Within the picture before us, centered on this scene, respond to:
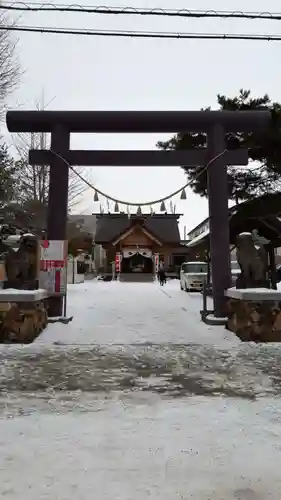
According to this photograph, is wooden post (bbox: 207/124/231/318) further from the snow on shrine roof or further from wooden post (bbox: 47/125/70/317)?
the snow on shrine roof

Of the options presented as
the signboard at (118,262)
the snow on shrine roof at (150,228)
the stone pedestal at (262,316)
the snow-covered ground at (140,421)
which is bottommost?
the snow-covered ground at (140,421)

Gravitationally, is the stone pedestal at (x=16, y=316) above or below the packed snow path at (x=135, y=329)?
above

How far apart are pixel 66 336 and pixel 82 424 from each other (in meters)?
5.55

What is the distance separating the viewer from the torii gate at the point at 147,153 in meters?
12.0

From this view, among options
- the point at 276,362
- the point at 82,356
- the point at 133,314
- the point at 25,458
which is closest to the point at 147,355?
the point at 82,356

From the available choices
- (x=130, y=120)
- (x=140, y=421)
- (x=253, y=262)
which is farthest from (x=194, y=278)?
(x=140, y=421)

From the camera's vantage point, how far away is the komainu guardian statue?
35.6ft

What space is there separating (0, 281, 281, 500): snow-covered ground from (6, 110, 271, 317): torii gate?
3.48 meters

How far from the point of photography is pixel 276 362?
7.68 metres

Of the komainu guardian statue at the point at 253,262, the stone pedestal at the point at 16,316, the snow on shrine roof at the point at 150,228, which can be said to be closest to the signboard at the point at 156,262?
the snow on shrine roof at the point at 150,228

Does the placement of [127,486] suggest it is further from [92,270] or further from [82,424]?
[92,270]

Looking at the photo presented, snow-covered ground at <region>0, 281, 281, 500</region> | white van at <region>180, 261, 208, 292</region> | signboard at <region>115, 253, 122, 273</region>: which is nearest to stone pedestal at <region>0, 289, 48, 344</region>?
snow-covered ground at <region>0, 281, 281, 500</region>

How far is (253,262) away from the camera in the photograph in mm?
10898

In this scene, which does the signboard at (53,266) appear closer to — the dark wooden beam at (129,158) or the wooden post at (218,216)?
the dark wooden beam at (129,158)
